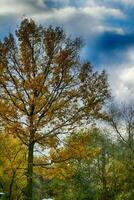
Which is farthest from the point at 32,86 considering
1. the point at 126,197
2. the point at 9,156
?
the point at 126,197

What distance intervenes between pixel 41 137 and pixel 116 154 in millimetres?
26961

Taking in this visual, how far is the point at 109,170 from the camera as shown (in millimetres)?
52031

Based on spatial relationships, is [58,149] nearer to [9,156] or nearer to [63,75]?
[63,75]

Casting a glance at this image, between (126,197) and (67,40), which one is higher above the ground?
(67,40)

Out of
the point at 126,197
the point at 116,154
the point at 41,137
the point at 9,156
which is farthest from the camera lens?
the point at 116,154

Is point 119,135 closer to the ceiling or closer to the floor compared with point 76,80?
closer to the ceiling

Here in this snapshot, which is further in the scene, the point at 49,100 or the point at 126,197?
the point at 126,197

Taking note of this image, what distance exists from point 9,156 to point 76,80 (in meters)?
7.50

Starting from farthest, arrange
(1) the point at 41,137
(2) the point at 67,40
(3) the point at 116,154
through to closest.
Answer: (3) the point at 116,154 → (2) the point at 67,40 → (1) the point at 41,137

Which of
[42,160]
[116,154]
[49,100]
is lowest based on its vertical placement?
[42,160]

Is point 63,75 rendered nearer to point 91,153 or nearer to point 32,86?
point 32,86

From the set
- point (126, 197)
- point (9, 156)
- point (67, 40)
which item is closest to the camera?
point (67, 40)

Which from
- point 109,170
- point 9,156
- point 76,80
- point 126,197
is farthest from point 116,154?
point 76,80

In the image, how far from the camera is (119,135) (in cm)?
4922
